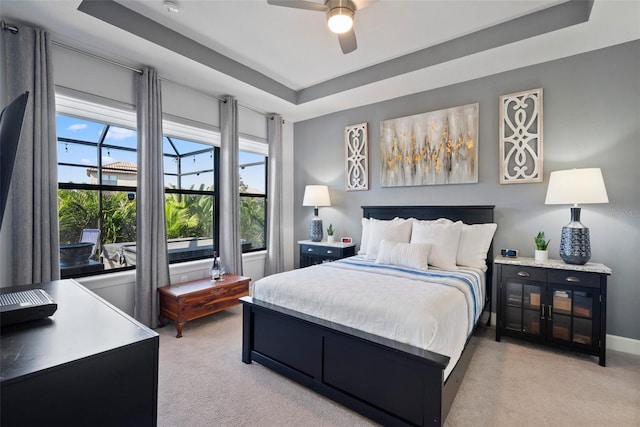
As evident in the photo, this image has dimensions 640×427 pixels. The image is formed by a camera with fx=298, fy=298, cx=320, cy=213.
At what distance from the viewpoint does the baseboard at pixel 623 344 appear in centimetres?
277

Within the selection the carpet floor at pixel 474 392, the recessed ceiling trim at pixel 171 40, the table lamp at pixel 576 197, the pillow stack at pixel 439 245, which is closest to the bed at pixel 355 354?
the carpet floor at pixel 474 392

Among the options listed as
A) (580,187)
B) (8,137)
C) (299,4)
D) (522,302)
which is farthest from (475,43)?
(8,137)

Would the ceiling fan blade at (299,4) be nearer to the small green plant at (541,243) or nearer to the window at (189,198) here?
the window at (189,198)

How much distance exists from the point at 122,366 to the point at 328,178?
422 cm

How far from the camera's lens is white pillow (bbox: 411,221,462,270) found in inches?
122

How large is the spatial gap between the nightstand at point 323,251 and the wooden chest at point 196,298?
1.11 m

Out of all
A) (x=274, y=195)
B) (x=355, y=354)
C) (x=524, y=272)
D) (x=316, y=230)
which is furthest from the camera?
(x=274, y=195)

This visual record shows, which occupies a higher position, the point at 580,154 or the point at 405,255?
the point at 580,154

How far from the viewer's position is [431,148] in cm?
384

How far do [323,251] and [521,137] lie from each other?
281 cm

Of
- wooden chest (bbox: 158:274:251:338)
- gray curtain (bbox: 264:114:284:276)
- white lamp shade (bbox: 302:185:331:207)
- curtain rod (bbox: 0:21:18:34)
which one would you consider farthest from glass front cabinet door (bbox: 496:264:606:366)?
curtain rod (bbox: 0:21:18:34)

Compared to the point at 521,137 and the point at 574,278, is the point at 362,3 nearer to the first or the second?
the point at 521,137

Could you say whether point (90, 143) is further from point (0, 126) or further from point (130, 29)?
point (0, 126)

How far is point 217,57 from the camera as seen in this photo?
11.1 feet
